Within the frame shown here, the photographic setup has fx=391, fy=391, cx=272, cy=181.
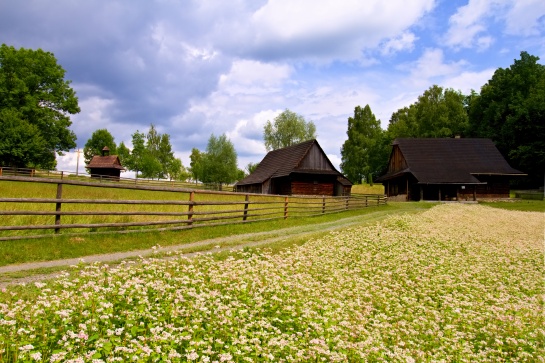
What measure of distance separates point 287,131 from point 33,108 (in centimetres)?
4873

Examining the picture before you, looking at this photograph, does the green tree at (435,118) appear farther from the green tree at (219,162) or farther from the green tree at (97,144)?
the green tree at (97,144)

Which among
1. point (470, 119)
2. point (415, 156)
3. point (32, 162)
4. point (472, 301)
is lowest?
point (472, 301)

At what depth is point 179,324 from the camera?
5.70m

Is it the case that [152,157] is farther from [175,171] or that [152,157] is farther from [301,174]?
[301,174]

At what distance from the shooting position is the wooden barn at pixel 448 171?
4694 centimetres

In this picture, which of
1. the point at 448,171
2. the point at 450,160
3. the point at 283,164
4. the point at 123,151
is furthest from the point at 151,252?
the point at 123,151

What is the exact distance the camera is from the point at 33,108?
1852 inches

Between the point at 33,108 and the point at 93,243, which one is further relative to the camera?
the point at 33,108

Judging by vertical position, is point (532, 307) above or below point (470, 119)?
below

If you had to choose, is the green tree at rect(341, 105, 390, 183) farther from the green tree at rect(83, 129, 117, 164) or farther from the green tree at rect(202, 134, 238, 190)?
the green tree at rect(83, 129, 117, 164)

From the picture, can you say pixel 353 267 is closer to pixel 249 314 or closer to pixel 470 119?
pixel 249 314

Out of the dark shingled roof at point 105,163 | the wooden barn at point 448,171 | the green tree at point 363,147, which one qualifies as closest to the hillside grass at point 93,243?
the wooden barn at point 448,171

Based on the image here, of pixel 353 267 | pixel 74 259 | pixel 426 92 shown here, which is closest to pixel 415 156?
pixel 426 92

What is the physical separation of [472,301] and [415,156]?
44.6m
